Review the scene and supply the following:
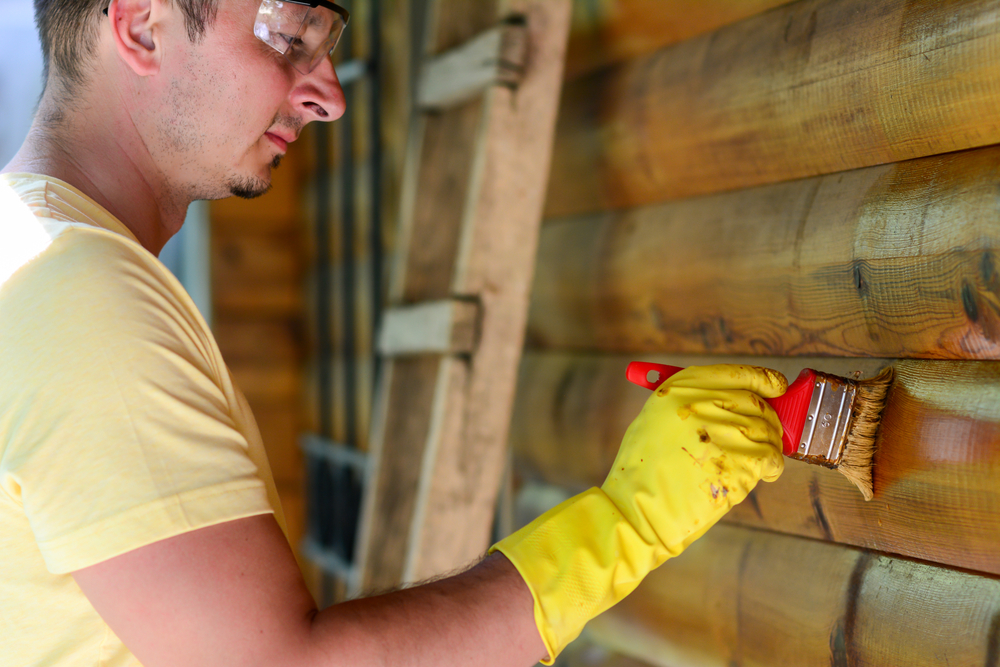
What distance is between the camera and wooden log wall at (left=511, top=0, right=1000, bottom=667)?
120cm

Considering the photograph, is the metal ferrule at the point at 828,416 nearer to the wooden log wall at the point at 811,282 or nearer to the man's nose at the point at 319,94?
the wooden log wall at the point at 811,282

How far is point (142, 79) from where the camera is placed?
1.29 meters

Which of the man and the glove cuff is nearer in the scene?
the man

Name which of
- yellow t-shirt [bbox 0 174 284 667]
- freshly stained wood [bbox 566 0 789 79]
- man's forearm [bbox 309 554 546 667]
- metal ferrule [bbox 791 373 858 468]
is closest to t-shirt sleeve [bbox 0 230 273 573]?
yellow t-shirt [bbox 0 174 284 667]

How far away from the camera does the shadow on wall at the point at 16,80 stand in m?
4.68

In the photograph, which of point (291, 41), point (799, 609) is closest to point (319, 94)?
point (291, 41)

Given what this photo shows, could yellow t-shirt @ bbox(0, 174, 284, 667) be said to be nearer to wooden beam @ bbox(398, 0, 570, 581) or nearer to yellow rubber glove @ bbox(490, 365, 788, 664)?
yellow rubber glove @ bbox(490, 365, 788, 664)

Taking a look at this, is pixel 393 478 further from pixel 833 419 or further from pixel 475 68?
pixel 833 419

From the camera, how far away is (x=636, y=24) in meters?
1.95

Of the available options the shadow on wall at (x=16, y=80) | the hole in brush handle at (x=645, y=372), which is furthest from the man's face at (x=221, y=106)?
the shadow on wall at (x=16, y=80)

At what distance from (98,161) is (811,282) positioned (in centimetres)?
124

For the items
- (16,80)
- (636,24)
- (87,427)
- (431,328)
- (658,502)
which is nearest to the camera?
(87,427)

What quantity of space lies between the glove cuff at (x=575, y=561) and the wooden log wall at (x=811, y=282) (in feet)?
1.41

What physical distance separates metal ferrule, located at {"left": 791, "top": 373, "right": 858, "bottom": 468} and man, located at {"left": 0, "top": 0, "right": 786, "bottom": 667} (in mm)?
57
